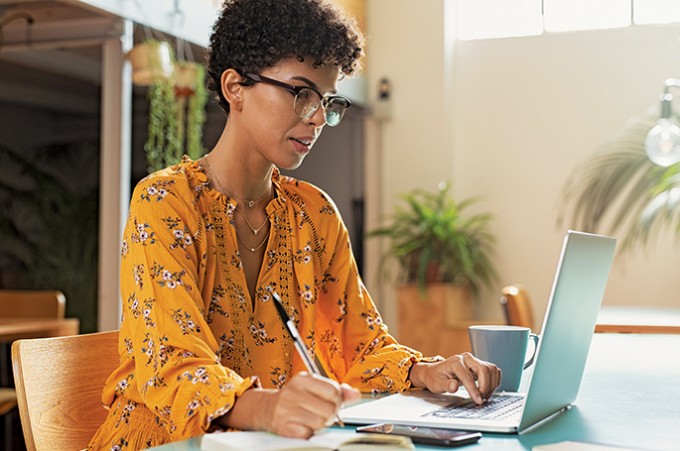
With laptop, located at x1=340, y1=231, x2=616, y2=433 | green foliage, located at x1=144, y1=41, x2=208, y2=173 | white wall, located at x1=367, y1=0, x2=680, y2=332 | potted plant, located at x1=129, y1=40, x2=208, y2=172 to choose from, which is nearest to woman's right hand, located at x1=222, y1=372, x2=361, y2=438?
laptop, located at x1=340, y1=231, x2=616, y2=433

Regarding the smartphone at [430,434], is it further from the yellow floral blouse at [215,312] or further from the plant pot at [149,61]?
the plant pot at [149,61]

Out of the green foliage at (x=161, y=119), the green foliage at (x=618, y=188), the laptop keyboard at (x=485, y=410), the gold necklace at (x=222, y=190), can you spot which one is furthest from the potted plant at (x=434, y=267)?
the laptop keyboard at (x=485, y=410)

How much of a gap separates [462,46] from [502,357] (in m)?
5.83

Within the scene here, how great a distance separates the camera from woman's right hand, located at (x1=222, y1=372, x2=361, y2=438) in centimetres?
99

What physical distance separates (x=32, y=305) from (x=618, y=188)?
3.66 metres

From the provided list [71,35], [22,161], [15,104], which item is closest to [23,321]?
[71,35]

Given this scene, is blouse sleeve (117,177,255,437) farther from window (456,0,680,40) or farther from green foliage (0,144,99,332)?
window (456,0,680,40)

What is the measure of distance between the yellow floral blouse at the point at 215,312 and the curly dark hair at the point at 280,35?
0.68 feet

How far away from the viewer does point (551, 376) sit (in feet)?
3.90

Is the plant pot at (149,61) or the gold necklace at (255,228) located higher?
the plant pot at (149,61)

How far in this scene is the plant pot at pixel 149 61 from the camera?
419cm

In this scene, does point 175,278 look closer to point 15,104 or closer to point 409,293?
point 409,293

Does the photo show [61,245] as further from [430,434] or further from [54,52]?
[430,434]

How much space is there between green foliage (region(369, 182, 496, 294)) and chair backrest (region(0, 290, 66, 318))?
265 cm
